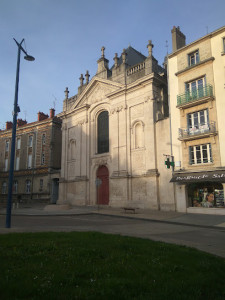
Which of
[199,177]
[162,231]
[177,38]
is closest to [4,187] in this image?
[199,177]

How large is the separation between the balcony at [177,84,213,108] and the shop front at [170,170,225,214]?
568 centimetres

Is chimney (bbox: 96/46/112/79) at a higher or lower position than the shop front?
higher

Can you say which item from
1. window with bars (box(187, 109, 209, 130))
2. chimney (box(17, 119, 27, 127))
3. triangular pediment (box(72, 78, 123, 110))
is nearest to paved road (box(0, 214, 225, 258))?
window with bars (box(187, 109, 209, 130))

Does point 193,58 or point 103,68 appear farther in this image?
point 103,68

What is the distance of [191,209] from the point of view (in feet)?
63.1

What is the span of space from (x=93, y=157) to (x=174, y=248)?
74.1ft

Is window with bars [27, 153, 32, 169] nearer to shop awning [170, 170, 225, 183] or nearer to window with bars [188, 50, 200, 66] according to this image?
shop awning [170, 170, 225, 183]

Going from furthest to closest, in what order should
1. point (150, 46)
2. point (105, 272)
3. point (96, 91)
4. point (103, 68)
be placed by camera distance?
point (96, 91), point (103, 68), point (150, 46), point (105, 272)

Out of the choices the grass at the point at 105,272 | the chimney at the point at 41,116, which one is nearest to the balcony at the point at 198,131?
the grass at the point at 105,272

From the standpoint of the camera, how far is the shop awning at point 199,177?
56.6ft

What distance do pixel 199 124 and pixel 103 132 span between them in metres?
12.0

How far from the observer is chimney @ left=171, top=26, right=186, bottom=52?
2267 centimetres

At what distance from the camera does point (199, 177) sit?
718 inches

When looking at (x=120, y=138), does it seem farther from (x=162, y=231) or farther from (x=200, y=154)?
(x=162, y=231)
